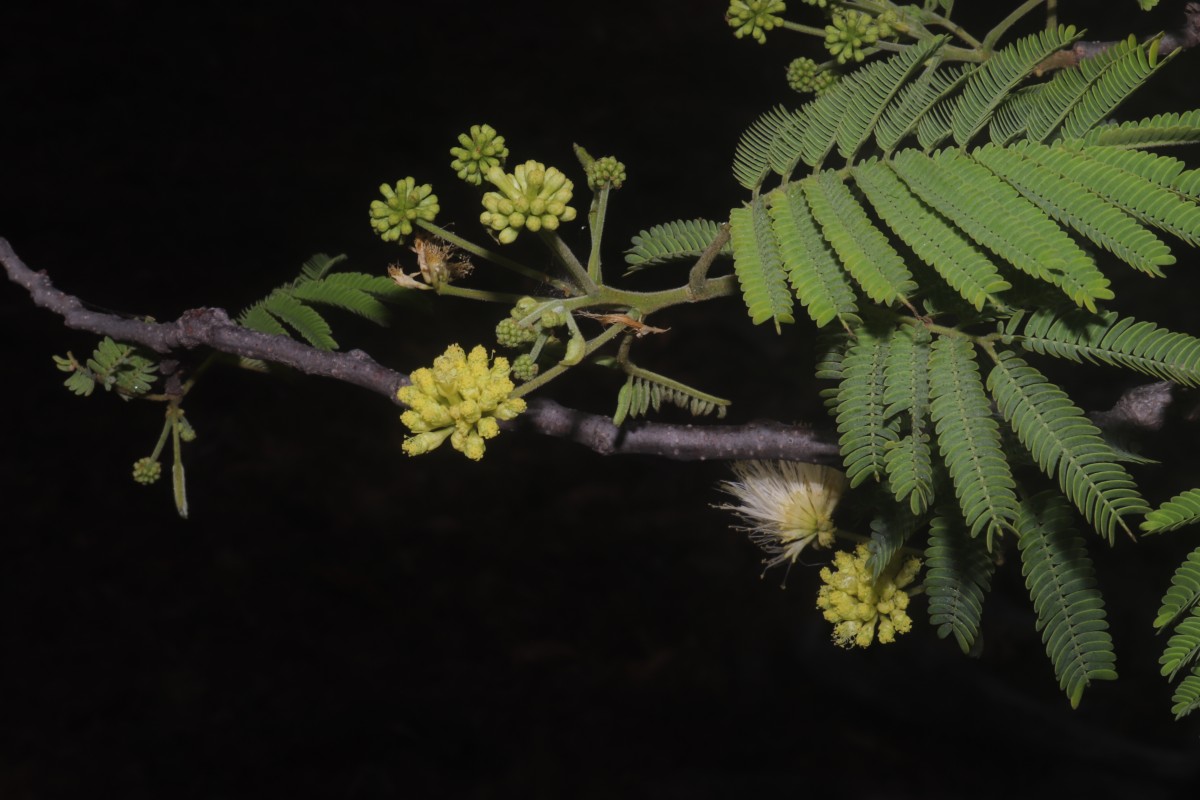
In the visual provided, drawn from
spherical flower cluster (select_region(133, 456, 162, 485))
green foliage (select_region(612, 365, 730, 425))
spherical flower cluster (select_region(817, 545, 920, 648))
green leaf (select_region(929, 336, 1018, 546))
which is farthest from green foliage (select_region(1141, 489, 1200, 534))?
spherical flower cluster (select_region(133, 456, 162, 485))

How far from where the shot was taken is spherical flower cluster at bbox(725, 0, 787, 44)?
55.2 inches

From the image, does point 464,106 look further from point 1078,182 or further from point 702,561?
point 1078,182

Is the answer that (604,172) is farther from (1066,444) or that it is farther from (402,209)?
(1066,444)

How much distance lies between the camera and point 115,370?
1.64 m

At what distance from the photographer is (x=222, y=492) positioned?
13.3 ft

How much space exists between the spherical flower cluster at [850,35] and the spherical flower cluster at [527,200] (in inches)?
19.8

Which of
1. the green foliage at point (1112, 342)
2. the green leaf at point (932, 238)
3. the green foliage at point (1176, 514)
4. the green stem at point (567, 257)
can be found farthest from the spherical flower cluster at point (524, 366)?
the green foliage at point (1176, 514)

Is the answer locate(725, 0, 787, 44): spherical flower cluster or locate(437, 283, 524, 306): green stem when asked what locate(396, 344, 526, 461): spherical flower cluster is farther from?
locate(725, 0, 787, 44): spherical flower cluster

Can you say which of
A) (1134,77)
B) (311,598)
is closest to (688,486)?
(311,598)

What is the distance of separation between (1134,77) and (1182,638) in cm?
63

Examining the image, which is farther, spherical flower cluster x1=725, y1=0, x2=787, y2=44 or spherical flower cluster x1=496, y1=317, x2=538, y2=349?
spherical flower cluster x1=725, y1=0, x2=787, y2=44

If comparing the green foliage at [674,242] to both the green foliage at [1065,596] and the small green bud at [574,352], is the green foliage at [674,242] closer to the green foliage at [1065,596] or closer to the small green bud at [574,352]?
the small green bud at [574,352]

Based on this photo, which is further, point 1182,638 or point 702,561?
point 702,561

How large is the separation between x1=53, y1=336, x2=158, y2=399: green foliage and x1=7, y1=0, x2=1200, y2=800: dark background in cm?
200
